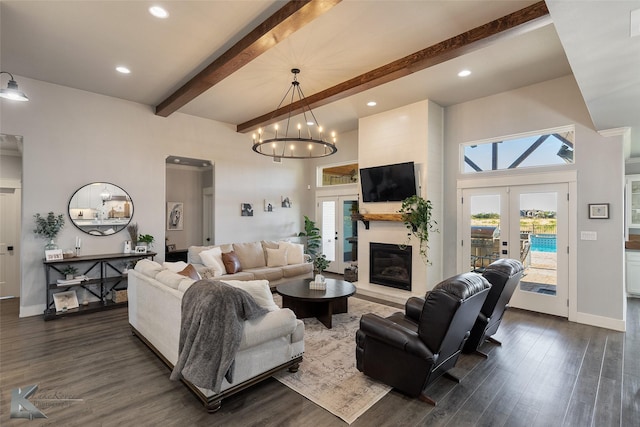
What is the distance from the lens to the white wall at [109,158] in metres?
4.63

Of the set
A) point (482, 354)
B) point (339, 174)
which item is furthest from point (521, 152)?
point (339, 174)

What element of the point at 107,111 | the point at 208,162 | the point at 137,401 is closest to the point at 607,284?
the point at 137,401

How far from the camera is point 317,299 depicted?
392cm

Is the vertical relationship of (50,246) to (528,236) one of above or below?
below

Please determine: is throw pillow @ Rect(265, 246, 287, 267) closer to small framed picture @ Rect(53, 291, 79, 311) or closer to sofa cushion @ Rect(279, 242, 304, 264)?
sofa cushion @ Rect(279, 242, 304, 264)

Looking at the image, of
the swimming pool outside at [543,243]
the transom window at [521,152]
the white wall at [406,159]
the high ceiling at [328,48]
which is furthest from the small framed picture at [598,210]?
the white wall at [406,159]

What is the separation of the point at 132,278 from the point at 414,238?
4.50 meters

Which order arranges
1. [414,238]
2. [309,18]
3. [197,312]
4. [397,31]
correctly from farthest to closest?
[414,238]
[397,31]
[309,18]
[197,312]

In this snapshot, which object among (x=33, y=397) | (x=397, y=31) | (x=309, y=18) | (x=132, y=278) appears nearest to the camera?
(x=33, y=397)

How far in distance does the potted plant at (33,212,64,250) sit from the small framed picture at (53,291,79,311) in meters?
0.76

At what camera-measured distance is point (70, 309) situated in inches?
182

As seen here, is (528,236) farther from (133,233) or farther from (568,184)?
(133,233)

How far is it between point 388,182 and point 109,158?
16.7 feet

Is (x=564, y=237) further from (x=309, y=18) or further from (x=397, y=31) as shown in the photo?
(x=309, y=18)
